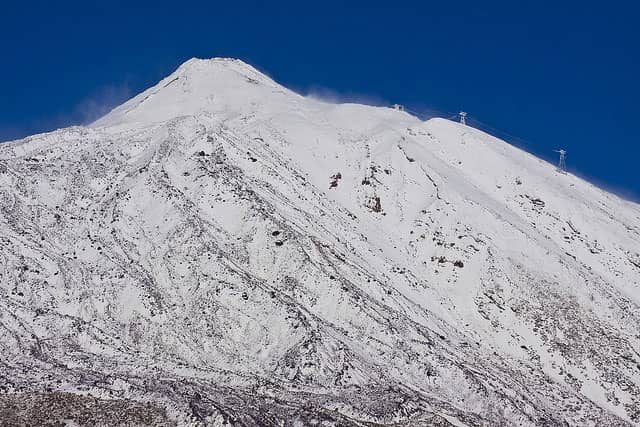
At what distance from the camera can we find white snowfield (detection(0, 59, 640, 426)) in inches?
1567

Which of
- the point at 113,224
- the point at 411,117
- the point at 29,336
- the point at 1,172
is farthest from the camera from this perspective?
the point at 411,117

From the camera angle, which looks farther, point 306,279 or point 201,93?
point 201,93

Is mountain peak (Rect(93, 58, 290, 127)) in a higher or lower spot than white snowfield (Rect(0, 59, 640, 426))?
higher

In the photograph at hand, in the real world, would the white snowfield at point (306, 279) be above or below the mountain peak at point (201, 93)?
below

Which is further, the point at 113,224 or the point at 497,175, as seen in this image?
the point at 497,175

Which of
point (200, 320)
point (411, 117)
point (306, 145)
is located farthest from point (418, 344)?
point (411, 117)

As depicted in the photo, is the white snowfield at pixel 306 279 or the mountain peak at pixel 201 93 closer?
the white snowfield at pixel 306 279

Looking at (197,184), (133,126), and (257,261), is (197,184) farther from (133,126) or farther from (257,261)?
(133,126)

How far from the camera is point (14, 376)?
119 ft

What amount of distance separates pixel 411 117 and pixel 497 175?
22.5 meters

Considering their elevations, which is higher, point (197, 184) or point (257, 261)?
point (197, 184)

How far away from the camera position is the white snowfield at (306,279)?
39.8 metres

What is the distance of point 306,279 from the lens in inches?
1945

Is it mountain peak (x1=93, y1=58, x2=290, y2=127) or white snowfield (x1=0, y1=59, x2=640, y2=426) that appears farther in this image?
mountain peak (x1=93, y1=58, x2=290, y2=127)
